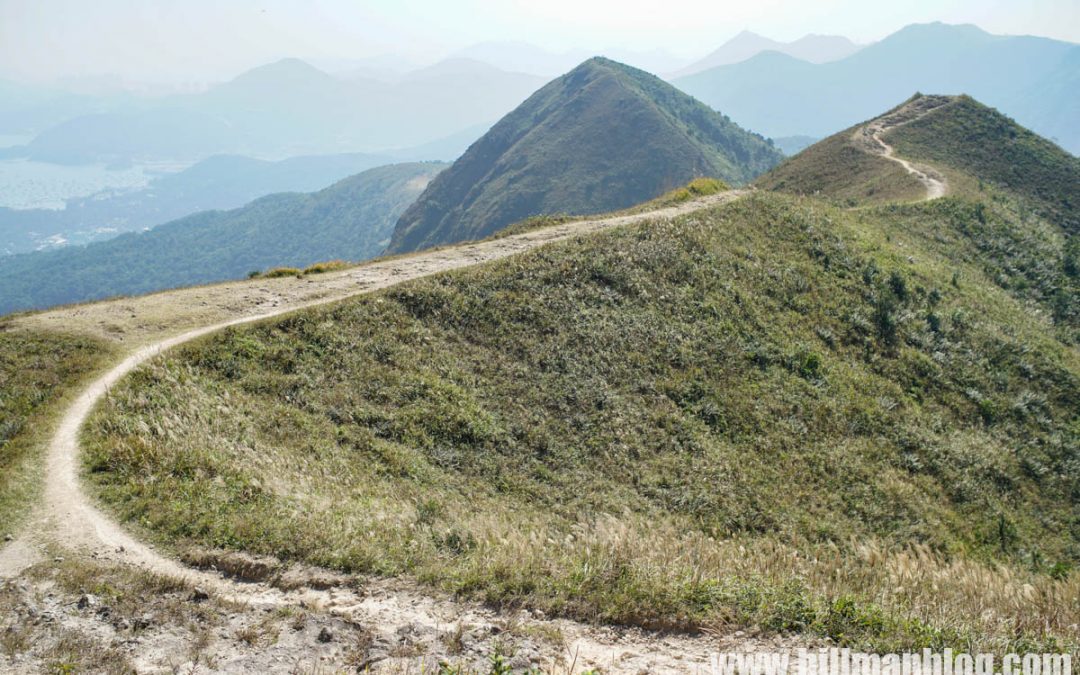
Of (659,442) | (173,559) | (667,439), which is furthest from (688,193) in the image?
(173,559)

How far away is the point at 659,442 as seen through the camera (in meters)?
19.4

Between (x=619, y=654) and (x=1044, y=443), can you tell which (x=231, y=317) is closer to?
(x=619, y=654)

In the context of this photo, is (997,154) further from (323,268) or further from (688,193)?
(323,268)

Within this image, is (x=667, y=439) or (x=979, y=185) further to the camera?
(x=979, y=185)

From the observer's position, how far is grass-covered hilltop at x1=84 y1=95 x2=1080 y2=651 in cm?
1002

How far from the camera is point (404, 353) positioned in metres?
20.7

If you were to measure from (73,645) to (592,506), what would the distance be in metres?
11.7

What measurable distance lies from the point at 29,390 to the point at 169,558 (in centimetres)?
965

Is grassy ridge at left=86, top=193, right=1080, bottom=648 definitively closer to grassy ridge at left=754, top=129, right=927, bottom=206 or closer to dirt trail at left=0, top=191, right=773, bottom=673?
dirt trail at left=0, top=191, right=773, bottom=673

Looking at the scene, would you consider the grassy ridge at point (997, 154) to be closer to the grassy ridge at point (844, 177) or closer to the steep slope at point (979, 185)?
the steep slope at point (979, 185)

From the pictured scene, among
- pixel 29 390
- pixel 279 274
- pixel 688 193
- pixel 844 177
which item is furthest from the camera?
pixel 844 177

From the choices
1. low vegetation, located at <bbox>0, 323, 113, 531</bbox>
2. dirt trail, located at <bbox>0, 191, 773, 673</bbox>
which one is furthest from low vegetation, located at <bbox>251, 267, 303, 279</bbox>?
low vegetation, located at <bbox>0, 323, 113, 531</bbox>

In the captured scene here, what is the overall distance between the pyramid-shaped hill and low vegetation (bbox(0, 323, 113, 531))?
66.1 meters

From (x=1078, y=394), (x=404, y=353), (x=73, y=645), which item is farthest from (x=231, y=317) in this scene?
(x=1078, y=394)
